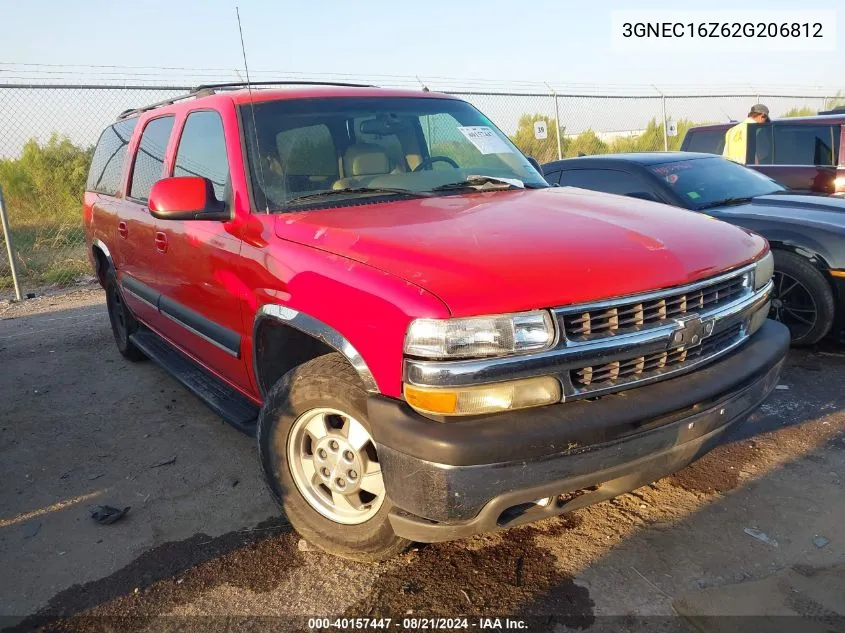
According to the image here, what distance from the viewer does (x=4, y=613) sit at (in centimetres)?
260

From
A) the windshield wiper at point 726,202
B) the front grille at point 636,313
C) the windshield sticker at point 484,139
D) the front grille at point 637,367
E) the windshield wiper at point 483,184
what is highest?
the windshield sticker at point 484,139

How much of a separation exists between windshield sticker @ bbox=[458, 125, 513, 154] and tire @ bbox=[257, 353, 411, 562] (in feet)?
5.66

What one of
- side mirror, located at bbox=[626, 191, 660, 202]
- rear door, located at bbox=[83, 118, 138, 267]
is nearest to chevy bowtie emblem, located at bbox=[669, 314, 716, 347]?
side mirror, located at bbox=[626, 191, 660, 202]

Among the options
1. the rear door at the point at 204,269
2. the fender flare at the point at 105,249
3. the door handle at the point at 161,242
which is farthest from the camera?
the fender flare at the point at 105,249

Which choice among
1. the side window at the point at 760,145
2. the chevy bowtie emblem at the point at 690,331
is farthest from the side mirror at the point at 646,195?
the chevy bowtie emblem at the point at 690,331

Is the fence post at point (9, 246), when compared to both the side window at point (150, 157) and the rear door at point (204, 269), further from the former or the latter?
the rear door at point (204, 269)

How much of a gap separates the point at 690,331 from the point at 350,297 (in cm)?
124

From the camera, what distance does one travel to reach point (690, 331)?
2498mm

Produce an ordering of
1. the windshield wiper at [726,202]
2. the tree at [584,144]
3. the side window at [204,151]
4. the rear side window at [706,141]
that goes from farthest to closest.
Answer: the tree at [584,144] → the rear side window at [706,141] → the windshield wiper at [726,202] → the side window at [204,151]

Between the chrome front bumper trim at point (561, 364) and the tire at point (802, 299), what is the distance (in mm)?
2867

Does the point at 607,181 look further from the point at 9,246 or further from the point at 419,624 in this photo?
the point at 9,246

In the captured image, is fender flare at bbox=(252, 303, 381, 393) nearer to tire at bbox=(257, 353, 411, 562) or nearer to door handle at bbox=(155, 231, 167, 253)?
tire at bbox=(257, 353, 411, 562)

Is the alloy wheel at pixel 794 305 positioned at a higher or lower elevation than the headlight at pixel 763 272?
lower

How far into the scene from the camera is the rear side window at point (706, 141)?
10125 mm
